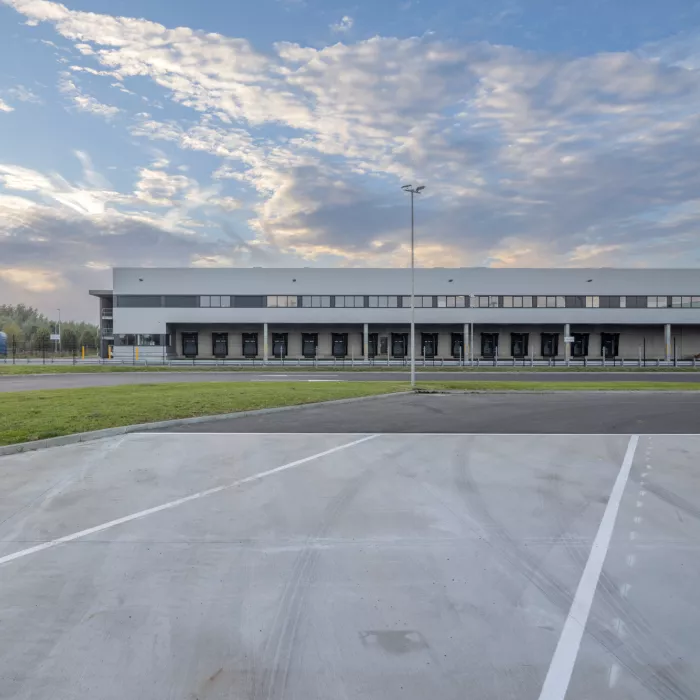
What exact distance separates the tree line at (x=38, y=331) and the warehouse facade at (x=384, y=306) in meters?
13.9

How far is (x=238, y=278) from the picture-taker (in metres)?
51.1

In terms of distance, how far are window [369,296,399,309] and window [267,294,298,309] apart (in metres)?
7.80

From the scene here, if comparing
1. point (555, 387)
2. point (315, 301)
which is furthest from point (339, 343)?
point (555, 387)

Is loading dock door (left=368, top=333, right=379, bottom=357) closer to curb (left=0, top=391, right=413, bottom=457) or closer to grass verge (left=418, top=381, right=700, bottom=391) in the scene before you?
grass verge (left=418, top=381, right=700, bottom=391)

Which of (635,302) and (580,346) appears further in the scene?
(580,346)

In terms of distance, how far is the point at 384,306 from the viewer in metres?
51.1

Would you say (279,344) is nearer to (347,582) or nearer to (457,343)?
(457,343)

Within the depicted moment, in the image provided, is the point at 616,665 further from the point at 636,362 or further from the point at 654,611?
the point at 636,362

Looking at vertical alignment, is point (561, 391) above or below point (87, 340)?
below

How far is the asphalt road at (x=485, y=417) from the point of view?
13242 millimetres

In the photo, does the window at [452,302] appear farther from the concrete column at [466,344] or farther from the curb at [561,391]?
the curb at [561,391]

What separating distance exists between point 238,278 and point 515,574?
160 feet

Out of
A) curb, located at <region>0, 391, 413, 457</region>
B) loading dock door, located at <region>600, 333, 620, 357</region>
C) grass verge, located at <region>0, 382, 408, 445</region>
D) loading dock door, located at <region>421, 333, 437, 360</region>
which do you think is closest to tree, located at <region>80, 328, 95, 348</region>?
loading dock door, located at <region>421, 333, 437, 360</region>

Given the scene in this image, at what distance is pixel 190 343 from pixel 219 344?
2.95m
